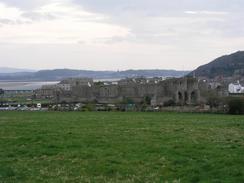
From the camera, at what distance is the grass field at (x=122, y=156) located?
1342cm

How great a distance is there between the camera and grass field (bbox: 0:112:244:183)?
44.0ft

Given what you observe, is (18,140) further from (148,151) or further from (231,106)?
(231,106)

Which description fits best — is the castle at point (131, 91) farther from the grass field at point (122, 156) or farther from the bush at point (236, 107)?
the grass field at point (122, 156)

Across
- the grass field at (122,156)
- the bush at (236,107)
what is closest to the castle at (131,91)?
the bush at (236,107)

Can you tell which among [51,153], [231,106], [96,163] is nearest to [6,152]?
[51,153]

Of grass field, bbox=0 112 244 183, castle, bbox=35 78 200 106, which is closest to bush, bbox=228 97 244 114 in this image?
grass field, bbox=0 112 244 183

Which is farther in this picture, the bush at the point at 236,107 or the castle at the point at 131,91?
the castle at the point at 131,91

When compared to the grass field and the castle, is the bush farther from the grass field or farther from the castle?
the castle

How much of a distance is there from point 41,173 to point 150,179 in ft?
10.2

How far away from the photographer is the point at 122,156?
16.3 meters

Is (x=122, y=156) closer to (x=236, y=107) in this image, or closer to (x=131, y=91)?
(x=236, y=107)

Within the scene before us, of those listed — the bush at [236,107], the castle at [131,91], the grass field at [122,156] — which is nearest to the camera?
the grass field at [122,156]

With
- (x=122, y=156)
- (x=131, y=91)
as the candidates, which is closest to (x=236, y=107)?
(x=122, y=156)

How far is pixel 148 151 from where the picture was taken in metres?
17.4
